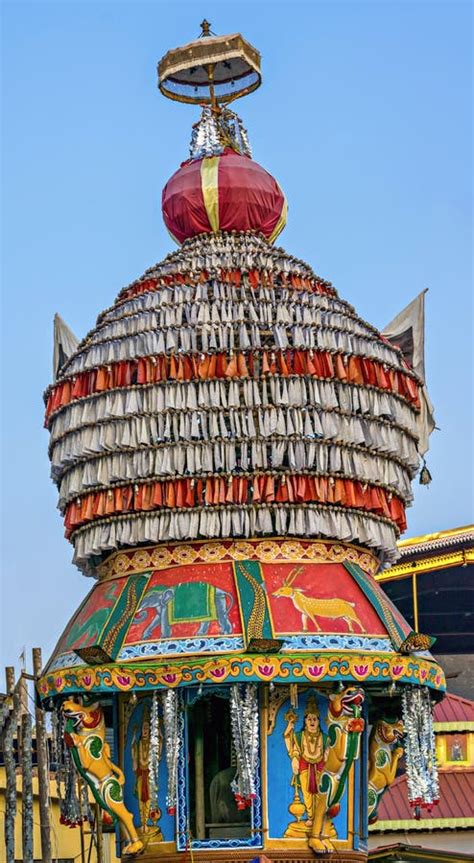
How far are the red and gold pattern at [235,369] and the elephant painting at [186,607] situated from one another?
103 inches

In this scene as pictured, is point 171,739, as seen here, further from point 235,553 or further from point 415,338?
point 415,338

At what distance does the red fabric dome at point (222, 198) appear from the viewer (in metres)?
23.7

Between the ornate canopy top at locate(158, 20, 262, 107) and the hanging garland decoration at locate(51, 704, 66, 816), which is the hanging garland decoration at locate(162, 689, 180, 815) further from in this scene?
the ornate canopy top at locate(158, 20, 262, 107)

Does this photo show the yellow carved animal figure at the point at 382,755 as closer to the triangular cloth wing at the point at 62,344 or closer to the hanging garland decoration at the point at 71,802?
the hanging garland decoration at the point at 71,802

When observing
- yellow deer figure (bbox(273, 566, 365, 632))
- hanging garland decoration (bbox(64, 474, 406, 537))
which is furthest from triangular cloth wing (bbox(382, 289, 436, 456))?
yellow deer figure (bbox(273, 566, 365, 632))

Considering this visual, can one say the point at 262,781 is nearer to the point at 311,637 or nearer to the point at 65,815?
the point at 311,637

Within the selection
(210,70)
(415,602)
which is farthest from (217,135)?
(415,602)

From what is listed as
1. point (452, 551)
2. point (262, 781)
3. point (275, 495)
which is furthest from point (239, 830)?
point (452, 551)

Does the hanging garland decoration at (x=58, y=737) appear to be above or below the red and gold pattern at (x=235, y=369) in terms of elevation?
below

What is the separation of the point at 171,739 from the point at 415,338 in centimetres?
687

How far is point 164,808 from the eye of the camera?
66.7ft

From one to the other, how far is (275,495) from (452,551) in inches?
628

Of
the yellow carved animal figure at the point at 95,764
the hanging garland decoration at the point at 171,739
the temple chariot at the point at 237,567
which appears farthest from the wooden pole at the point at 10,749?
the hanging garland decoration at the point at 171,739

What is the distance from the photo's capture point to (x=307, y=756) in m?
20.1
